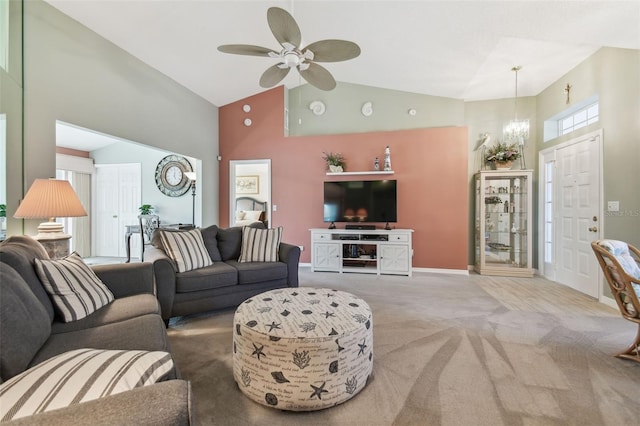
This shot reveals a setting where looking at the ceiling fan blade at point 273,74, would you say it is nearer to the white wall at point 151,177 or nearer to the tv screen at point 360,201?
the tv screen at point 360,201

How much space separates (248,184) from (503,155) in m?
5.51

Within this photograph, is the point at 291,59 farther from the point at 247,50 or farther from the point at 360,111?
the point at 360,111

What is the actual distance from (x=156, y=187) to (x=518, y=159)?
276 inches

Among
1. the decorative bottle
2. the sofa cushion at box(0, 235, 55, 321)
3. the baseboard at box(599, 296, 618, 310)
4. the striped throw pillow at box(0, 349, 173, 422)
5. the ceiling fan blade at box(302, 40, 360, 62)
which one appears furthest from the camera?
the decorative bottle

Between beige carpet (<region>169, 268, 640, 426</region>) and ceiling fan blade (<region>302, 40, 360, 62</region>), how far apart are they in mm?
2451

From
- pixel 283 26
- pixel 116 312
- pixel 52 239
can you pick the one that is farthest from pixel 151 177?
pixel 283 26

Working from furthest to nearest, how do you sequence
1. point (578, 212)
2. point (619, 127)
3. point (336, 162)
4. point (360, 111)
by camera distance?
point (360, 111), point (336, 162), point (578, 212), point (619, 127)

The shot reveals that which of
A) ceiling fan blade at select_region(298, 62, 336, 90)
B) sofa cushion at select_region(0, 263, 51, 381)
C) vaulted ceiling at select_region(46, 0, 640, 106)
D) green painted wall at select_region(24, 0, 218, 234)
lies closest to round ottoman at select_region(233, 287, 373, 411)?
sofa cushion at select_region(0, 263, 51, 381)

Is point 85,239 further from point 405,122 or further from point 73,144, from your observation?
point 405,122

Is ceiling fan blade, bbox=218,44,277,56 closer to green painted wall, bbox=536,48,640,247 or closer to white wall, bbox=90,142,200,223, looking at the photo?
white wall, bbox=90,142,200,223

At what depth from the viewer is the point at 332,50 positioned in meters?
2.35

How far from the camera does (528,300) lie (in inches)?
131

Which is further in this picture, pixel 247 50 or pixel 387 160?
pixel 387 160

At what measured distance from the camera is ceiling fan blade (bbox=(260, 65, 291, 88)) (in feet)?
8.91
